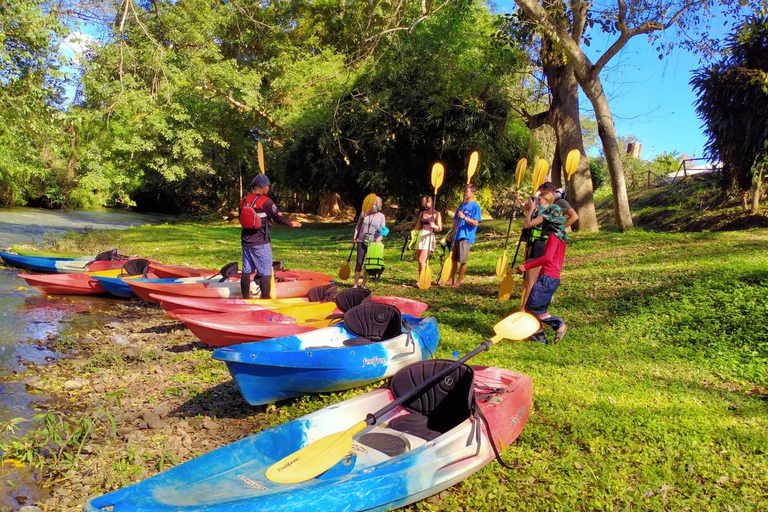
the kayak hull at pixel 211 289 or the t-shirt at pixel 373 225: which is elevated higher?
the t-shirt at pixel 373 225

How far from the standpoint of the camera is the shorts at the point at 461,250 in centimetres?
892

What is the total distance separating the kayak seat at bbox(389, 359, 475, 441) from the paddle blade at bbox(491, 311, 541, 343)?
3.03 feet

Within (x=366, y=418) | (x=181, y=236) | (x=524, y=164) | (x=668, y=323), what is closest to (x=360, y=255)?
(x=524, y=164)

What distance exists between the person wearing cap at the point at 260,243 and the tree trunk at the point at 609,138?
8963 millimetres

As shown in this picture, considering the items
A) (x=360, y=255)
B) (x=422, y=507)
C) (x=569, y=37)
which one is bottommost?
(x=422, y=507)

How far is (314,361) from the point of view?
15.3ft

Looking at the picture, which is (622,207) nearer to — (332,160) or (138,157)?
(332,160)

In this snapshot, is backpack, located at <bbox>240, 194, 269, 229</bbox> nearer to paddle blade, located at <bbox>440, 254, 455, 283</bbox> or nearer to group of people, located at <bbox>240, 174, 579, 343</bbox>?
group of people, located at <bbox>240, 174, 579, 343</bbox>

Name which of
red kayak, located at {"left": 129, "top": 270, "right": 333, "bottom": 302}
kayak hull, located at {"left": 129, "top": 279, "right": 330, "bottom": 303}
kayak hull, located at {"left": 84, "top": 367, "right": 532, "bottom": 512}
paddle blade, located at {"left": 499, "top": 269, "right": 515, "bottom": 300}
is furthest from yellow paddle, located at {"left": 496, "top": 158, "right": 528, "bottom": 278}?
kayak hull, located at {"left": 84, "top": 367, "right": 532, "bottom": 512}

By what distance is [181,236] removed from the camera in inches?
746

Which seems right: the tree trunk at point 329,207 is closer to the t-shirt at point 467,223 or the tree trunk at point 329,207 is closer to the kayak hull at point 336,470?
the t-shirt at point 467,223

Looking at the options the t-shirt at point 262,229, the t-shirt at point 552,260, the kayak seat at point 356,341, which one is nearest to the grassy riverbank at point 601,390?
the kayak seat at point 356,341

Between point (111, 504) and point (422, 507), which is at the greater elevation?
point (111, 504)

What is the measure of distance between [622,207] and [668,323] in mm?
7384
